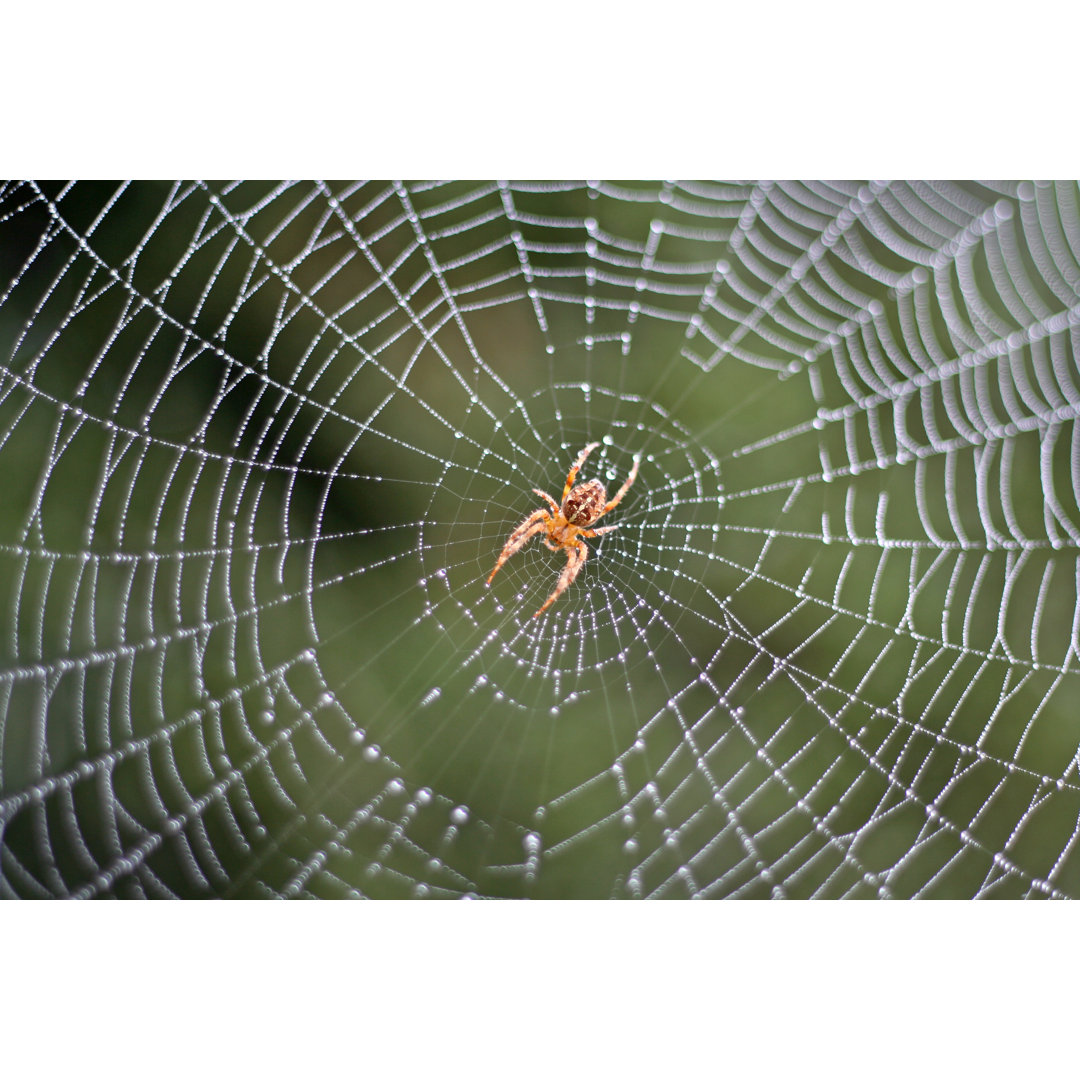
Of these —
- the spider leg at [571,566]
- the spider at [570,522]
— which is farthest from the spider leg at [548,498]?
the spider leg at [571,566]

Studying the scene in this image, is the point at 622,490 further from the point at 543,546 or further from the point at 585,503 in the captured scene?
the point at 543,546

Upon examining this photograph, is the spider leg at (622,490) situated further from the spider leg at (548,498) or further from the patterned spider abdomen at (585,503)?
the spider leg at (548,498)

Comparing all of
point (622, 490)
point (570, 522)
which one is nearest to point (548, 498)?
point (570, 522)

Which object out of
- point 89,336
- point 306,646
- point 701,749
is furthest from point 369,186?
point 701,749

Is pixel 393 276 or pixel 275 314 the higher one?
pixel 393 276

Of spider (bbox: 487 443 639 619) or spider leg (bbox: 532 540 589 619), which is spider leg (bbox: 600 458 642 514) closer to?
spider (bbox: 487 443 639 619)

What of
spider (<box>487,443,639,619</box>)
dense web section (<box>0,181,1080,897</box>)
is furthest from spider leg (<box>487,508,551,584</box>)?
dense web section (<box>0,181,1080,897</box>)

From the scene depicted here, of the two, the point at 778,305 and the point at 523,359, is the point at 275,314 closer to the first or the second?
the point at 523,359
